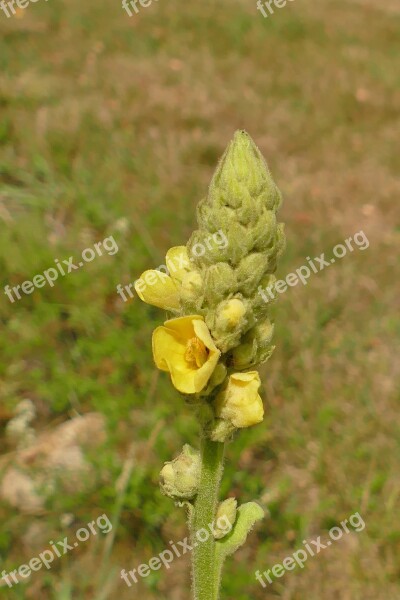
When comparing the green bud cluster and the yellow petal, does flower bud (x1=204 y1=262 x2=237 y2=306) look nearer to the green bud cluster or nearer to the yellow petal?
the green bud cluster

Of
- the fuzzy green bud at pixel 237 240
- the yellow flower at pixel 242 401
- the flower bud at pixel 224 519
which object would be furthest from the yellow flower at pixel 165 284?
the flower bud at pixel 224 519

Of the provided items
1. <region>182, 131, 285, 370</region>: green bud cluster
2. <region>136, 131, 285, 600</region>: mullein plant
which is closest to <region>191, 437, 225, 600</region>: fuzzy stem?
<region>136, 131, 285, 600</region>: mullein plant

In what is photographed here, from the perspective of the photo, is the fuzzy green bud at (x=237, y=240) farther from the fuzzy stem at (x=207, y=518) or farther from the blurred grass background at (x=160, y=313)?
the blurred grass background at (x=160, y=313)

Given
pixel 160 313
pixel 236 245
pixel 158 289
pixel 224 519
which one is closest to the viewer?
pixel 236 245

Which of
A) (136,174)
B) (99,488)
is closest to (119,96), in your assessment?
(136,174)

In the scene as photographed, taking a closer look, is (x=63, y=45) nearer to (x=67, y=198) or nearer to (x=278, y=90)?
(x=278, y=90)

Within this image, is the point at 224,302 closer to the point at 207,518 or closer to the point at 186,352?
the point at 186,352

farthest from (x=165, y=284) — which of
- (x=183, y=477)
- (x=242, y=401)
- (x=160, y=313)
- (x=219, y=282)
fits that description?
(x=160, y=313)

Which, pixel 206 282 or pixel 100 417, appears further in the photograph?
pixel 100 417
